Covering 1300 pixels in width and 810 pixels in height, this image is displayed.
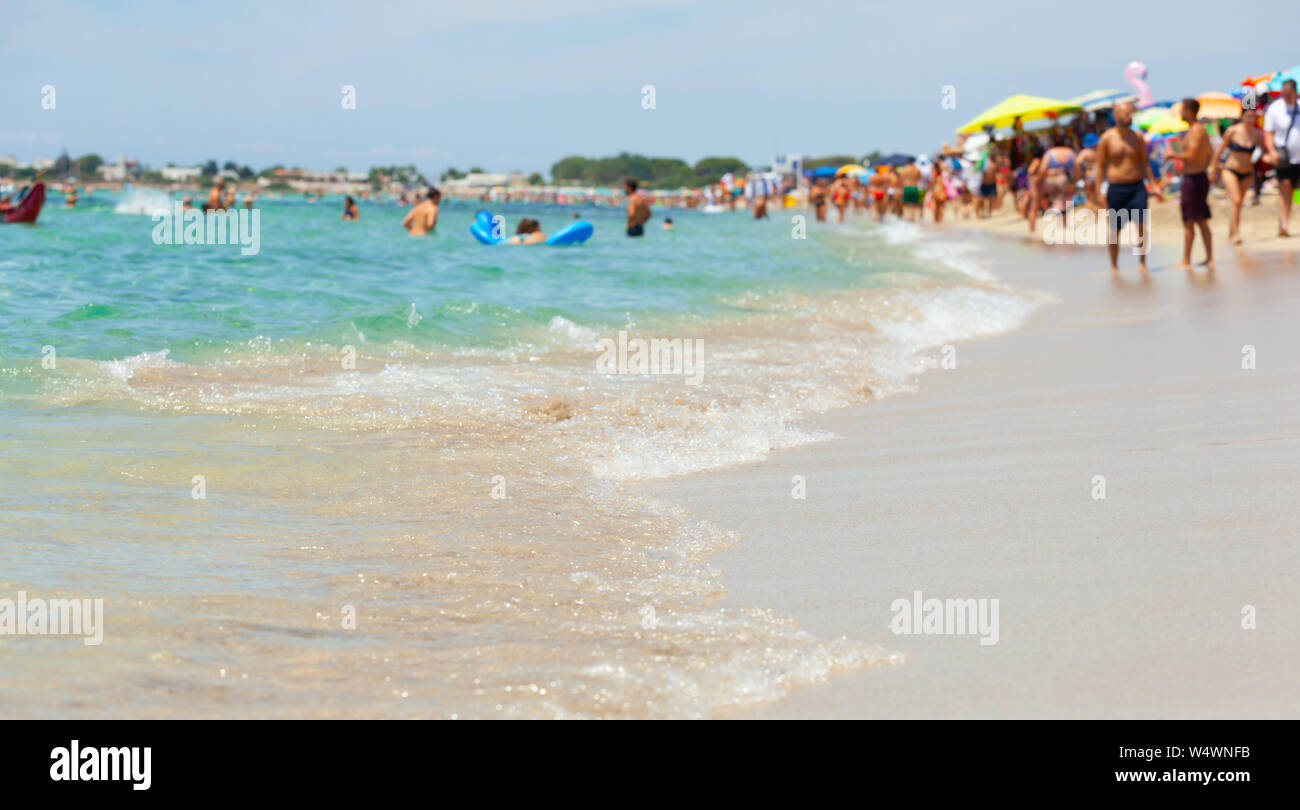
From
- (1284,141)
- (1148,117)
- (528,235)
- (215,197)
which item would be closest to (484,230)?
(528,235)

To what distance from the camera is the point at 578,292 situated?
12.2 m

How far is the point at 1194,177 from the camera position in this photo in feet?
37.7

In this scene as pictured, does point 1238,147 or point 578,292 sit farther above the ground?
point 1238,147

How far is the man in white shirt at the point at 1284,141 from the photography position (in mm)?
13680

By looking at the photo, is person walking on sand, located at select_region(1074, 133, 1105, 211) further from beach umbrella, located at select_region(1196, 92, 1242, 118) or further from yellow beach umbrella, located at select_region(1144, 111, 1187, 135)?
beach umbrella, located at select_region(1196, 92, 1242, 118)

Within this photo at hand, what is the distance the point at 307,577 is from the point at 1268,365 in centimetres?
506

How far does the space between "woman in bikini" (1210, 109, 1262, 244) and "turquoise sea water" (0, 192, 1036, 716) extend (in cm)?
452

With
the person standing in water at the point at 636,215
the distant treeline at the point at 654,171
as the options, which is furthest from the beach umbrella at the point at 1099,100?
the distant treeline at the point at 654,171

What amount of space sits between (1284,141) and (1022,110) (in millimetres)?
13168

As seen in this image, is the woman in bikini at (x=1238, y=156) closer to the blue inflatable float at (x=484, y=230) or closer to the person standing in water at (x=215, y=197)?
the blue inflatable float at (x=484, y=230)

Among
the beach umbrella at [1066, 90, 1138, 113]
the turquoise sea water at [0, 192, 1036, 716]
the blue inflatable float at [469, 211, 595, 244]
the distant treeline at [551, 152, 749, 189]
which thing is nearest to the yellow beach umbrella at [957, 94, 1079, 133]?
the beach umbrella at [1066, 90, 1138, 113]

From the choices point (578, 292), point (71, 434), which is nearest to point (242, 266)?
point (578, 292)

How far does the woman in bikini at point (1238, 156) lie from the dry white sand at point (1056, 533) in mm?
7094
